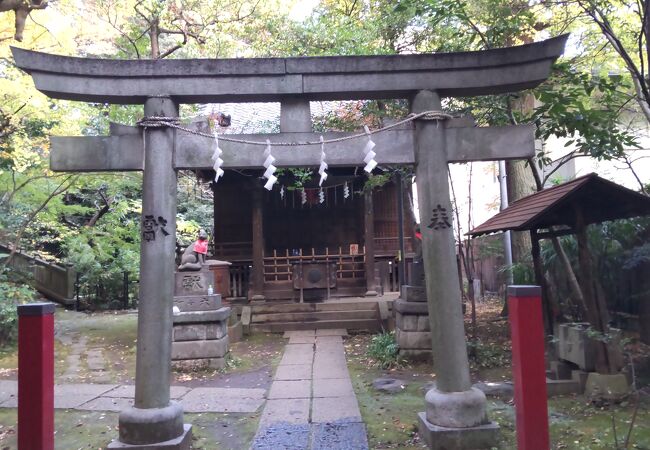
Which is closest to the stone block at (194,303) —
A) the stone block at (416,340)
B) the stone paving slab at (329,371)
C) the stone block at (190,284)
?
the stone block at (190,284)

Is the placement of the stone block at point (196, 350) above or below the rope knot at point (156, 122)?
below

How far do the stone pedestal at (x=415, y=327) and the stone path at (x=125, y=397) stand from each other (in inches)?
115

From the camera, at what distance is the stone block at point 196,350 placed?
372 inches

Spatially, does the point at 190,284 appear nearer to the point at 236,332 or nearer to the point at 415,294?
the point at 236,332

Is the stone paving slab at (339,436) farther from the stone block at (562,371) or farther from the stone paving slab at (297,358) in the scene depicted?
the stone paving slab at (297,358)

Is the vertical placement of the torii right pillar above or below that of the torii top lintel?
below

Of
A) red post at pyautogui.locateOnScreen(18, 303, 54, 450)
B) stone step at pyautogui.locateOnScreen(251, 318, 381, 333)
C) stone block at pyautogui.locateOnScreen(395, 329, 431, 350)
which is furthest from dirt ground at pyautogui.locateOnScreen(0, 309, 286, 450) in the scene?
stone block at pyautogui.locateOnScreen(395, 329, 431, 350)

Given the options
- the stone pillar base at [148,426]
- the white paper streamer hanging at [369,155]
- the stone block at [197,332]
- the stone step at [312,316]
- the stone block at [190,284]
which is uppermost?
the white paper streamer hanging at [369,155]

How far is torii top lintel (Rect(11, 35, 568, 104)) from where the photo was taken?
5449 mm

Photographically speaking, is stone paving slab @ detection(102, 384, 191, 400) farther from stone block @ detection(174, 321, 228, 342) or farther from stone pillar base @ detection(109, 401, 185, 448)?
stone pillar base @ detection(109, 401, 185, 448)

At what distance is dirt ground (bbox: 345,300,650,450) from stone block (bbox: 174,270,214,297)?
131 inches

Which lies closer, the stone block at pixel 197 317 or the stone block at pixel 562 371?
the stone block at pixel 562 371

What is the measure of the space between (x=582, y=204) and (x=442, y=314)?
3.20m

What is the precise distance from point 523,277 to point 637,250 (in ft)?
8.99
